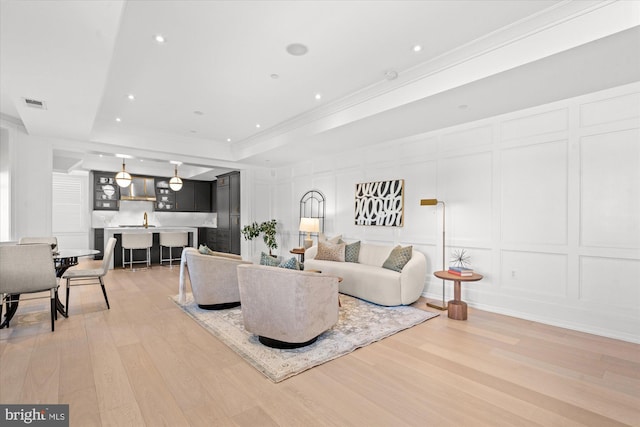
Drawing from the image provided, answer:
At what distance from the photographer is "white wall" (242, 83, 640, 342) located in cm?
326

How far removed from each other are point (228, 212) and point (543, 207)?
726cm

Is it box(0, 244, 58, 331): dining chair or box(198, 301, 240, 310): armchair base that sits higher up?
box(0, 244, 58, 331): dining chair

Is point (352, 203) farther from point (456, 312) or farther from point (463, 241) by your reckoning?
point (456, 312)

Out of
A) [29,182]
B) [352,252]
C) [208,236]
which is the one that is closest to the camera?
[29,182]

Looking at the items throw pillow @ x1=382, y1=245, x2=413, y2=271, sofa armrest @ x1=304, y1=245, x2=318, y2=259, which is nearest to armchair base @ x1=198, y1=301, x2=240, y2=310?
sofa armrest @ x1=304, y1=245, x2=318, y2=259

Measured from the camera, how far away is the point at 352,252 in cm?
550

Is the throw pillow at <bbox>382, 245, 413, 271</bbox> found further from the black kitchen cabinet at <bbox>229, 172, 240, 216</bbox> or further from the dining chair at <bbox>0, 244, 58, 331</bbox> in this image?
the black kitchen cabinet at <bbox>229, 172, 240, 216</bbox>

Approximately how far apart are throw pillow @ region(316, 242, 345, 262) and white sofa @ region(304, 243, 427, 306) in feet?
0.88

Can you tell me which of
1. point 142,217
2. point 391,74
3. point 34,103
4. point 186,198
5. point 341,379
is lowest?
point 341,379

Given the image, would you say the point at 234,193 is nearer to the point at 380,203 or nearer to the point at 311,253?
the point at 311,253

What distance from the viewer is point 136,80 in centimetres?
393

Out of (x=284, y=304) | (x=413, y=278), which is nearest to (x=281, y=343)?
(x=284, y=304)

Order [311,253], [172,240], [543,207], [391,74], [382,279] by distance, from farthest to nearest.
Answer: [172,240] → [311,253] → [382,279] → [543,207] → [391,74]

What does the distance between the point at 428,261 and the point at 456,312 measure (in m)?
1.21
